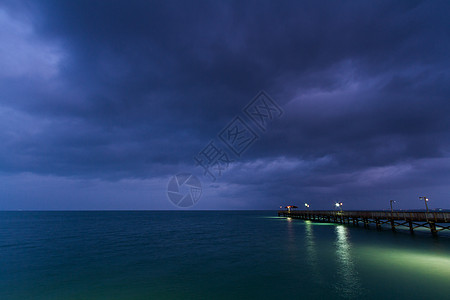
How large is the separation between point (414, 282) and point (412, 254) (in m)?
11.3

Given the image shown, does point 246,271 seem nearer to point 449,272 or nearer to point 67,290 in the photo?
point 67,290

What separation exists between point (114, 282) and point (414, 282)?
2219 centimetres

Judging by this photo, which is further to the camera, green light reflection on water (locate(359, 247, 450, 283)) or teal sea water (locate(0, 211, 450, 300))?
green light reflection on water (locate(359, 247, 450, 283))

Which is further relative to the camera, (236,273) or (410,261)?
(410,261)

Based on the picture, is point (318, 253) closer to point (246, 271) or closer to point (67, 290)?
point (246, 271)

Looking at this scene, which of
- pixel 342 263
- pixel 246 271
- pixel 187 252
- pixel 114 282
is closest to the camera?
pixel 114 282

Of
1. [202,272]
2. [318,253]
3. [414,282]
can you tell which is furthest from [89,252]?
[414,282]

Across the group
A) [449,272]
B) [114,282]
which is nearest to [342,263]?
[449,272]

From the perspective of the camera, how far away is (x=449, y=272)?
58.2 ft

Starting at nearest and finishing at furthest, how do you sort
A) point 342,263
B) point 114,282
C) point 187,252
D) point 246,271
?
point 114,282
point 246,271
point 342,263
point 187,252

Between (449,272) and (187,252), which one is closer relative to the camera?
(449,272)

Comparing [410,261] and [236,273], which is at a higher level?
[410,261]

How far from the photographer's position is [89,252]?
2975cm

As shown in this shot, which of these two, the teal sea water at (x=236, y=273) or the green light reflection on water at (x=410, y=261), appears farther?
the green light reflection on water at (x=410, y=261)
